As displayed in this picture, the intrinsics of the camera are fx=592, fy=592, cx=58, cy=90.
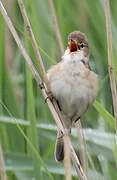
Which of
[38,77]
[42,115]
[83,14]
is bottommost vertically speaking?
[42,115]

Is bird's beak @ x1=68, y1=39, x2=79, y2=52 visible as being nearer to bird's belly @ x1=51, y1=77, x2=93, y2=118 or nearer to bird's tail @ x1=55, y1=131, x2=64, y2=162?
bird's belly @ x1=51, y1=77, x2=93, y2=118

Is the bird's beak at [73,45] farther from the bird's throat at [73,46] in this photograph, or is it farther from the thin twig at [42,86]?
the thin twig at [42,86]

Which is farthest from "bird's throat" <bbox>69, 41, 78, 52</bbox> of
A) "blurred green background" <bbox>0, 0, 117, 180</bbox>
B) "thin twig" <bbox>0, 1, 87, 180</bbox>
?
"thin twig" <bbox>0, 1, 87, 180</bbox>

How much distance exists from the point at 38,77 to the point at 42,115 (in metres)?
0.62

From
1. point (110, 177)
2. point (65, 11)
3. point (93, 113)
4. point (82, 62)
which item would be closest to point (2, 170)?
point (110, 177)

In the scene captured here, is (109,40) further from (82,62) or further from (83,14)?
(83,14)

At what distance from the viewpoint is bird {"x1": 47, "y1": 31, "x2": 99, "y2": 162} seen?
8.64 feet

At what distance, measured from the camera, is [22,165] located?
251cm

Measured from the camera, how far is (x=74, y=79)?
268cm

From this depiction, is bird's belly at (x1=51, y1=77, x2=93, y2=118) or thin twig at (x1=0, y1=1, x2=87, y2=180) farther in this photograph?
bird's belly at (x1=51, y1=77, x2=93, y2=118)

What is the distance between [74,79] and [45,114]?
0.94ft

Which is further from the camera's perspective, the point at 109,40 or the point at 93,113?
the point at 93,113

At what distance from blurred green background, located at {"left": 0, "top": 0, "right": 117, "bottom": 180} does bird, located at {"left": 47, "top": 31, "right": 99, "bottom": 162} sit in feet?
0.17

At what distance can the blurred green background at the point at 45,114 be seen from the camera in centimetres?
251
